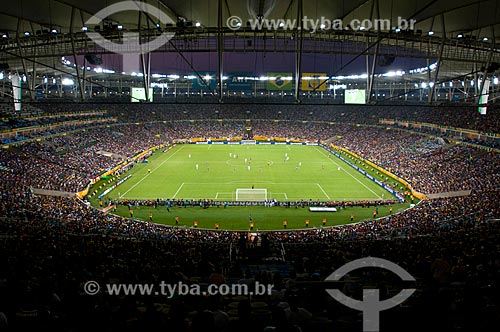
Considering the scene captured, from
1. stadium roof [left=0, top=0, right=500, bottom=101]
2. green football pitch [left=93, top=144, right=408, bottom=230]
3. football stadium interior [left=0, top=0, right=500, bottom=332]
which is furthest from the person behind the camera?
green football pitch [left=93, top=144, right=408, bottom=230]

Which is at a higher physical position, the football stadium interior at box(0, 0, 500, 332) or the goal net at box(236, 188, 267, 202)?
the football stadium interior at box(0, 0, 500, 332)

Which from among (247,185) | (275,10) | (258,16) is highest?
(275,10)

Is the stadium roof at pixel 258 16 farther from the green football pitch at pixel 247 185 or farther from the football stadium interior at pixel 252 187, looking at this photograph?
the green football pitch at pixel 247 185

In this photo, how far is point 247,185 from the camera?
4222 centimetres

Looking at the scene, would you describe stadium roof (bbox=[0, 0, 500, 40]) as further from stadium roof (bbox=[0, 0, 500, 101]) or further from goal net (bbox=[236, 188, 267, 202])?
goal net (bbox=[236, 188, 267, 202])

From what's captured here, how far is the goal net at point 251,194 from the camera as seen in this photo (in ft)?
120

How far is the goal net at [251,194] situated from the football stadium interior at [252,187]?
361mm

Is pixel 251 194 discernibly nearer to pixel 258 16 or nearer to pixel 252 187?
pixel 252 187

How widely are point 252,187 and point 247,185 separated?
165 cm

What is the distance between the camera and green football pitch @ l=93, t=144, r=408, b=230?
31359 millimetres

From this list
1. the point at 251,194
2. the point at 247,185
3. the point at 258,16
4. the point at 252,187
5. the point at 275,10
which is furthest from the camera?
the point at 247,185

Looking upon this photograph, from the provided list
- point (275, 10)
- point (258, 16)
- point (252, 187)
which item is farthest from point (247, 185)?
point (258, 16)

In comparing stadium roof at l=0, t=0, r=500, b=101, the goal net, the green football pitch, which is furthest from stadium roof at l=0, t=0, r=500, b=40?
the goal net

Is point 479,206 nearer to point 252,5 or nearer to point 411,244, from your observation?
point 411,244
